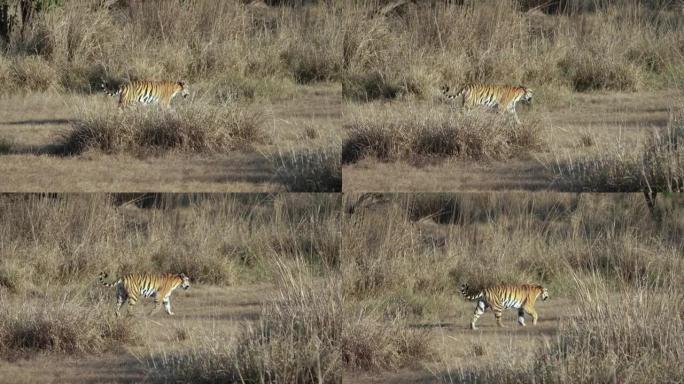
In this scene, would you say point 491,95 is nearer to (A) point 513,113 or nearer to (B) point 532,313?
(A) point 513,113

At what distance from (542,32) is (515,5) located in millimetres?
363

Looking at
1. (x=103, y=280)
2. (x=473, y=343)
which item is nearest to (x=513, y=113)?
(x=473, y=343)

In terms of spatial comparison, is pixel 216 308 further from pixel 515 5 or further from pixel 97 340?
pixel 515 5

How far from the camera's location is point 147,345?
11.0 m

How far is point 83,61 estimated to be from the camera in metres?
13.3

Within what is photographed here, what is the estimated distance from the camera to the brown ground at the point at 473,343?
10227 millimetres

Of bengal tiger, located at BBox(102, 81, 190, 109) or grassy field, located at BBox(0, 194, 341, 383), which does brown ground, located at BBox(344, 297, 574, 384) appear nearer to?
grassy field, located at BBox(0, 194, 341, 383)

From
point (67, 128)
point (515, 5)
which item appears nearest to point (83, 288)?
point (67, 128)

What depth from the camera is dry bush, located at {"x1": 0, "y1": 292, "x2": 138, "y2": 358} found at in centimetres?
1105

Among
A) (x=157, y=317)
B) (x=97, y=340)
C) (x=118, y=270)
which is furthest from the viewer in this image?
(x=118, y=270)

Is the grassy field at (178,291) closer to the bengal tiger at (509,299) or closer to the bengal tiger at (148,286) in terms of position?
the bengal tiger at (148,286)

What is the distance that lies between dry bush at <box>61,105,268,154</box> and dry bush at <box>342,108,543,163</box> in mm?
949

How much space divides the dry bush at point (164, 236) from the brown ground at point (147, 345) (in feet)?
1.23

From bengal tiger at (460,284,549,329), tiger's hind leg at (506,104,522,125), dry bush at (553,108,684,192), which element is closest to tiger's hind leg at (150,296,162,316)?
bengal tiger at (460,284,549,329)
